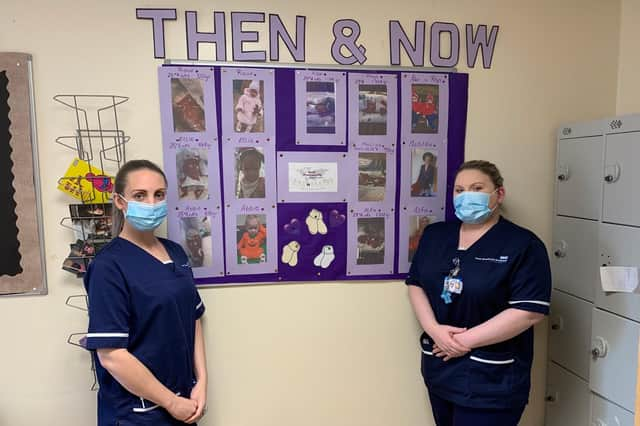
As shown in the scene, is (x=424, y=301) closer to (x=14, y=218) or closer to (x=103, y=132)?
(x=103, y=132)

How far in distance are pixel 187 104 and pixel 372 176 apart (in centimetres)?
85

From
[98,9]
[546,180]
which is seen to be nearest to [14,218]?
[98,9]

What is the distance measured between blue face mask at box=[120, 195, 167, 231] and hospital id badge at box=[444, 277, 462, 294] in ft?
3.69

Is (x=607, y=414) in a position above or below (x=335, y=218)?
below

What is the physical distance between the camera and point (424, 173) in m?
2.11

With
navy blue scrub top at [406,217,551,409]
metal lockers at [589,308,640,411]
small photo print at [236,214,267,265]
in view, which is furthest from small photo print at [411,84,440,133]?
metal lockers at [589,308,640,411]

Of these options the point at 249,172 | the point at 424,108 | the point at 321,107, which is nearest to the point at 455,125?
the point at 424,108

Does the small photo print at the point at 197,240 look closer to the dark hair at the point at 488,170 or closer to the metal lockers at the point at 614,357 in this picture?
the dark hair at the point at 488,170

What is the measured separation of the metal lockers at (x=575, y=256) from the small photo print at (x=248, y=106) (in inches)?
58.1

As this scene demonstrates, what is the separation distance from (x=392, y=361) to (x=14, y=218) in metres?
1.74

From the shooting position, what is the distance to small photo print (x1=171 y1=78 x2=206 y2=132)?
1.90 meters

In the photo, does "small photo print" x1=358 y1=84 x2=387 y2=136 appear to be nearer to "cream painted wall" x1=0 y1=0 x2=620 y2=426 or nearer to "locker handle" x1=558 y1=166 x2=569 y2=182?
"cream painted wall" x1=0 y1=0 x2=620 y2=426

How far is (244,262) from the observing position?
2.02 m

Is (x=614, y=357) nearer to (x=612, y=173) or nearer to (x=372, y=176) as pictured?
(x=612, y=173)
